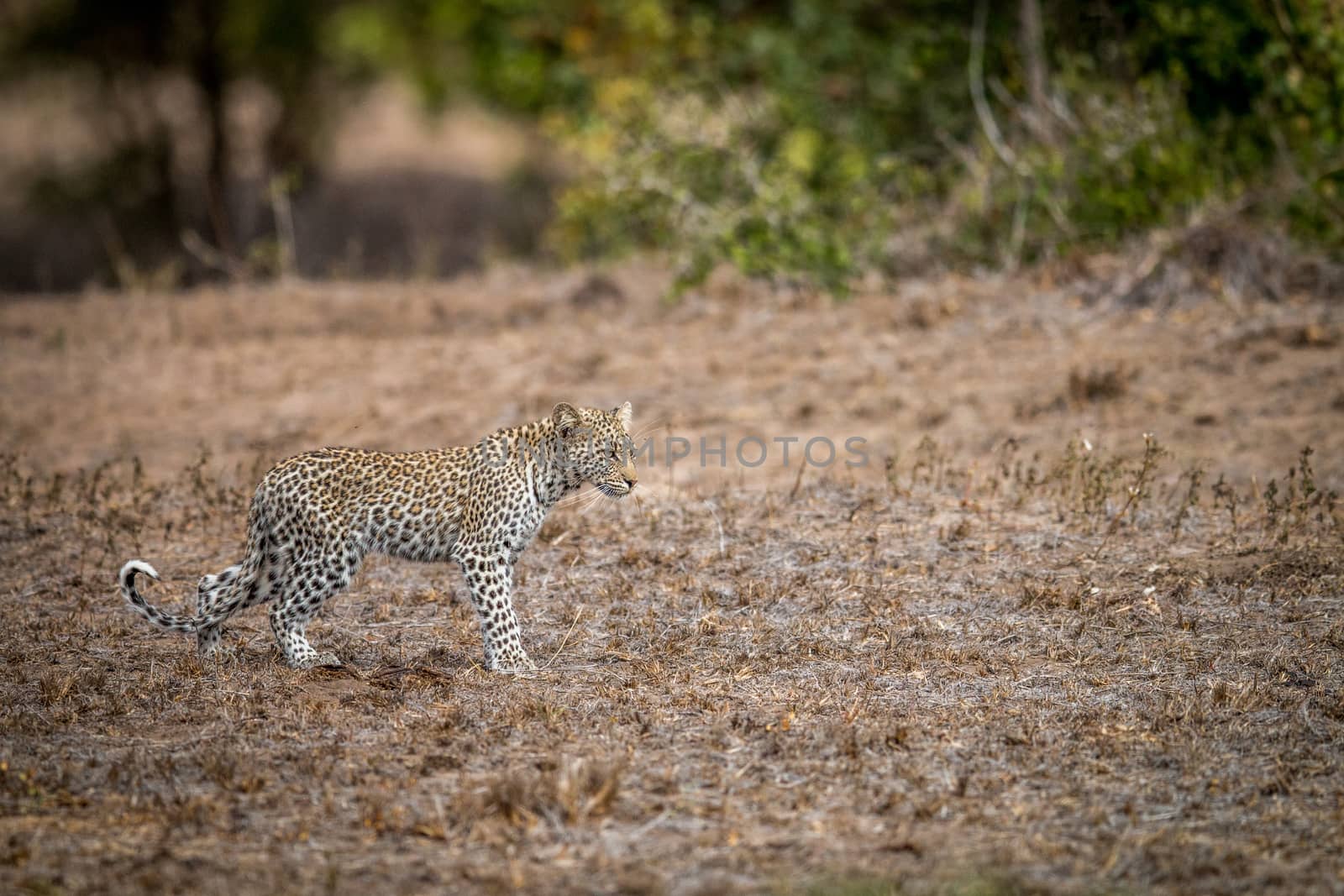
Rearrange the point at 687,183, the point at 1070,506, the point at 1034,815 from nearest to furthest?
the point at 1034,815 < the point at 1070,506 < the point at 687,183

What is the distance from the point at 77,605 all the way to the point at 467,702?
309 centimetres

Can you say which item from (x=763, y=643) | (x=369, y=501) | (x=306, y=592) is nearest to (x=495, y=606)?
(x=369, y=501)

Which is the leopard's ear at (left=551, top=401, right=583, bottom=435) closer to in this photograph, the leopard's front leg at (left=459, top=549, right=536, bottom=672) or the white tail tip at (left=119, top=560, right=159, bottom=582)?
the leopard's front leg at (left=459, top=549, right=536, bottom=672)

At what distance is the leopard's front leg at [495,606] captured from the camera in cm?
812

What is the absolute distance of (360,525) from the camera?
8.20m

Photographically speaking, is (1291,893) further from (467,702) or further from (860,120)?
(860,120)

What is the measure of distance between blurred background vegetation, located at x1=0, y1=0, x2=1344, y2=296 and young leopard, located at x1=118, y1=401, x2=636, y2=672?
9.66 m

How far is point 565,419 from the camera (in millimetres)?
8164

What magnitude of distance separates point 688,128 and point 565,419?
11.5 m

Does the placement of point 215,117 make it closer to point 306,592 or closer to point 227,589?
point 227,589

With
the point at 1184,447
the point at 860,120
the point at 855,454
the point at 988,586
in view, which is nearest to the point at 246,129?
the point at 860,120

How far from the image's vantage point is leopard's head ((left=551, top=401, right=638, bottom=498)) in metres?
8.20

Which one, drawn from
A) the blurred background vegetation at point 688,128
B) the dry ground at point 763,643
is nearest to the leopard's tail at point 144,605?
the dry ground at point 763,643

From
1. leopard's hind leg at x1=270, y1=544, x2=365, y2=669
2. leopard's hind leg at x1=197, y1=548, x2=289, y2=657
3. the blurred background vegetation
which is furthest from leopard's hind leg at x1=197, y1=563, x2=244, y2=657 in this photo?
the blurred background vegetation
